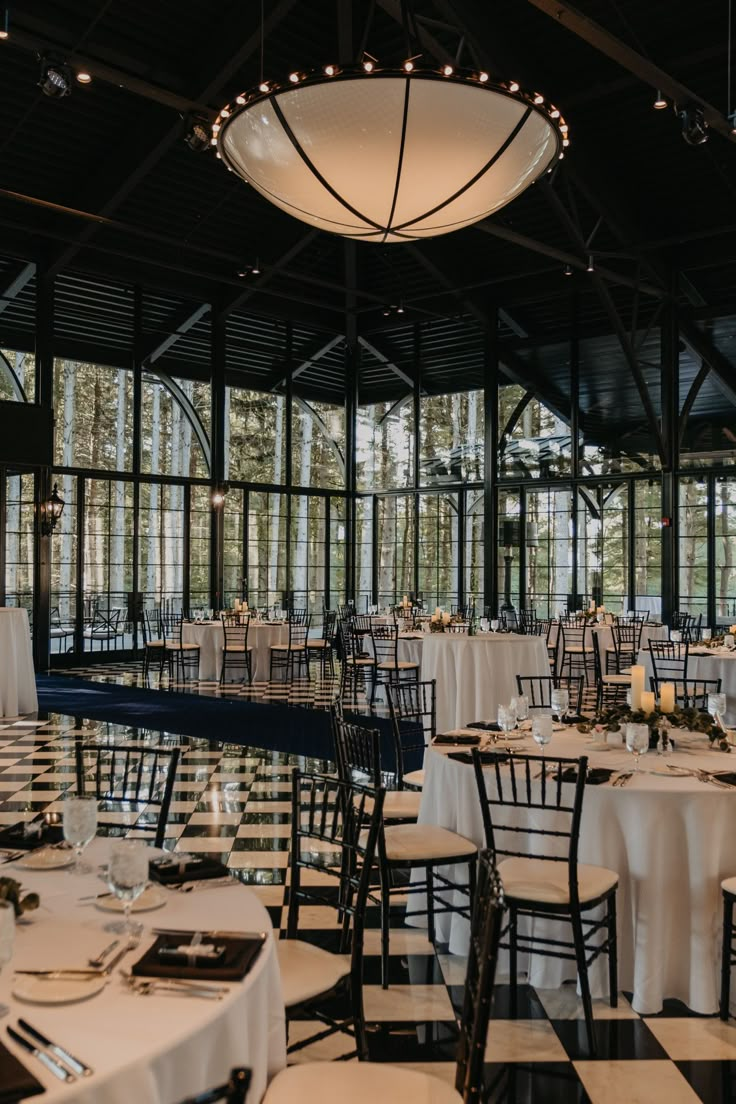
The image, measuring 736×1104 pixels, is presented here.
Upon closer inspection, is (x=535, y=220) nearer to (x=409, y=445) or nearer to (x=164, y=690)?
(x=409, y=445)

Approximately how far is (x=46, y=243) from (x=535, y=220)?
6.98m

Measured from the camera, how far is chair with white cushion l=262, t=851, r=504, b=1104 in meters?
2.01

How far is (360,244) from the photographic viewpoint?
15.7 metres

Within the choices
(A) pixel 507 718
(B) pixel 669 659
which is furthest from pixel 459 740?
(B) pixel 669 659

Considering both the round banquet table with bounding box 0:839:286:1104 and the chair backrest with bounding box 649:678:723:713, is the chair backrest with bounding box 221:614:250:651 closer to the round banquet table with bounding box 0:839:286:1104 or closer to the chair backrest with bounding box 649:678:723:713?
the chair backrest with bounding box 649:678:723:713

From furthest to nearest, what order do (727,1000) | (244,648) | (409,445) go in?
(409,445), (244,648), (727,1000)

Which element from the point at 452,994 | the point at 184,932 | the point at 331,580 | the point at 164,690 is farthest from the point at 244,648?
the point at 184,932

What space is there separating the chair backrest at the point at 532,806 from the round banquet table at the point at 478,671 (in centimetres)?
428

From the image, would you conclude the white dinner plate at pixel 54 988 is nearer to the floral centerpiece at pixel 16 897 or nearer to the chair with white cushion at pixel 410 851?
the floral centerpiece at pixel 16 897

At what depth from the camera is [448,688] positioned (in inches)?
342

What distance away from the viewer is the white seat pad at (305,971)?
2.61 meters

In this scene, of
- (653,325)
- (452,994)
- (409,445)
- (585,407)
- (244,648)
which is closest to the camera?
(452,994)

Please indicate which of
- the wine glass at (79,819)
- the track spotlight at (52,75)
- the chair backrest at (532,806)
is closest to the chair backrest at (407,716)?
the chair backrest at (532,806)

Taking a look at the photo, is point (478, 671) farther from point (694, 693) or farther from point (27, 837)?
point (27, 837)
